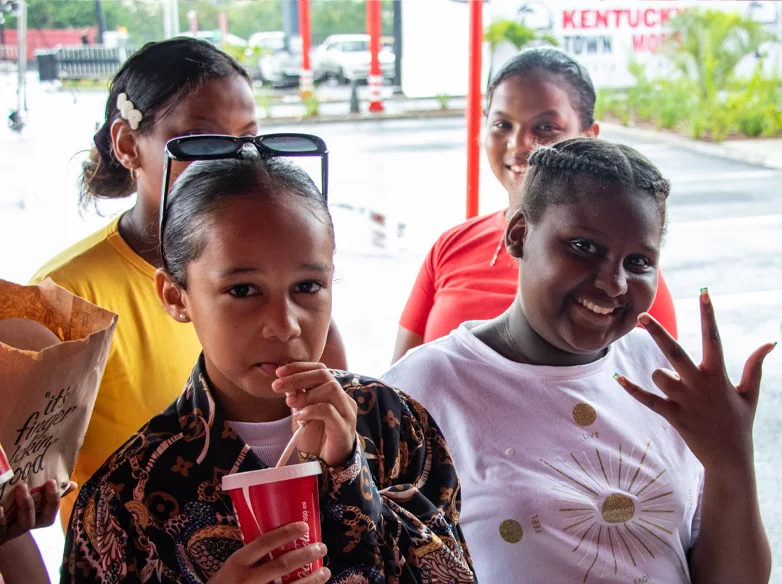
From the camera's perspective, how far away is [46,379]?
1.36 metres

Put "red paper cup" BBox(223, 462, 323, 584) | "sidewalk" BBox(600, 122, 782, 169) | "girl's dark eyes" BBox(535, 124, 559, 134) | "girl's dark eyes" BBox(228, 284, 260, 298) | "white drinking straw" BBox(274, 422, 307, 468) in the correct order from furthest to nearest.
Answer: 1. "sidewalk" BBox(600, 122, 782, 169)
2. "girl's dark eyes" BBox(535, 124, 559, 134)
3. "girl's dark eyes" BBox(228, 284, 260, 298)
4. "white drinking straw" BBox(274, 422, 307, 468)
5. "red paper cup" BBox(223, 462, 323, 584)

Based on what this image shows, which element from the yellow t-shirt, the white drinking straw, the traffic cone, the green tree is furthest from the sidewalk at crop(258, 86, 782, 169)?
the white drinking straw

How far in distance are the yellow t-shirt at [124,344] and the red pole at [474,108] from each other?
5.75m

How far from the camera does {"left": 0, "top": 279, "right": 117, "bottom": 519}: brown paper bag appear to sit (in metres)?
1.33

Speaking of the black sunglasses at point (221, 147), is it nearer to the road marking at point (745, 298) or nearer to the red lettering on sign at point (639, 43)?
the road marking at point (745, 298)

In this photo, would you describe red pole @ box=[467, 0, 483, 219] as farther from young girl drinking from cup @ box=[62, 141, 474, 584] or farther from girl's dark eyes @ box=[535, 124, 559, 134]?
young girl drinking from cup @ box=[62, 141, 474, 584]

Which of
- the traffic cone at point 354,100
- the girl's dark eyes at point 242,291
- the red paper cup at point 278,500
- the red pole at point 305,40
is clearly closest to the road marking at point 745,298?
the girl's dark eyes at point 242,291

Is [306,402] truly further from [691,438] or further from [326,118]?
[326,118]

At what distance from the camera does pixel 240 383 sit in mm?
1434

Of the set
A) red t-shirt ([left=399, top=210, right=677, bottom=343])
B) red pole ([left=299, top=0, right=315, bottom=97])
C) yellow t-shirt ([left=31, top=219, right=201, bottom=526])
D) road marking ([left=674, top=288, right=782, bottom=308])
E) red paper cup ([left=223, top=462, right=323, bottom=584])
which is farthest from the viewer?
red pole ([left=299, top=0, right=315, bottom=97])

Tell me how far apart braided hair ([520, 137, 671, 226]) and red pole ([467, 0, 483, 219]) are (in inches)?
224

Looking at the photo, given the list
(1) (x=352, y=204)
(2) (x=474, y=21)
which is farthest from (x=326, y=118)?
(2) (x=474, y=21)

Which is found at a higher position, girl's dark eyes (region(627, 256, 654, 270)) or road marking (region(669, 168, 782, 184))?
girl's dark eyes (region(627, 256, 654, 270))

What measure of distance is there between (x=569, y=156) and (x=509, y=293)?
1.91 ft
